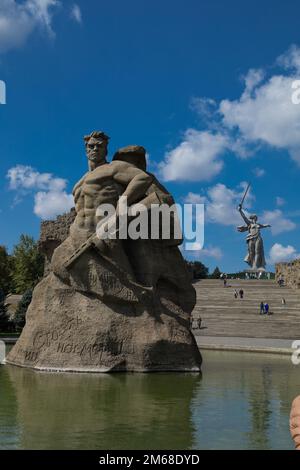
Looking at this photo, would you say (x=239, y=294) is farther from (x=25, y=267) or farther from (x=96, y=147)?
(x=96, y=147)

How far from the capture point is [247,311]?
32125 mm

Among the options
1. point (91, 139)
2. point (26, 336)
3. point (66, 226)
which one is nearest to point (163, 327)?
point (26, 336)

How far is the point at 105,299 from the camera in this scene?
11531mm

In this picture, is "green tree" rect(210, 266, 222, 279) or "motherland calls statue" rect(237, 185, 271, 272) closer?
"motherland calls statue" rect(237, 185, 271, 272)

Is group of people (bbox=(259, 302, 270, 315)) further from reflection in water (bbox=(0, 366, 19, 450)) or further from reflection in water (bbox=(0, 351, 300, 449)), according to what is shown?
reflection in water (bbox=(0, 366, 19, 450))

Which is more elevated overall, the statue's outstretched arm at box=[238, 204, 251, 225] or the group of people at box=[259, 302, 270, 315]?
the statue's outstretched arm at box=[238, 204, 251, 225]

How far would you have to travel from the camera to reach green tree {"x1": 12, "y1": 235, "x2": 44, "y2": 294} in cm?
4750

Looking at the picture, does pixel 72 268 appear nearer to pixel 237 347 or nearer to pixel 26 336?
pixel 26 336

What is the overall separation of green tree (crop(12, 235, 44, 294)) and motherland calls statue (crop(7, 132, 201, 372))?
35424mm

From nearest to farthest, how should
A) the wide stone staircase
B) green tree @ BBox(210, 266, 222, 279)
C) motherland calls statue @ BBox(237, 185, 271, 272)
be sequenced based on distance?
the wide stone staircase < motherland calls statue @ BBox(237, 185, 271, 272) < green tree @ BBox(210, 266, 222, 279)

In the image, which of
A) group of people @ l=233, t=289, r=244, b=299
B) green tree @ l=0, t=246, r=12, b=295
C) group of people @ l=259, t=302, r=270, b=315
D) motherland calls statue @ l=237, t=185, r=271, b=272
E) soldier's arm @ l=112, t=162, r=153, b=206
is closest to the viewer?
soldier's arm @ l=112, t=162, r=153, b=206

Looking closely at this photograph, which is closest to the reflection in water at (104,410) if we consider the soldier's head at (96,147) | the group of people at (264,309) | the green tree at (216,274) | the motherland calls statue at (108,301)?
the motherland calls statue at (108,301)

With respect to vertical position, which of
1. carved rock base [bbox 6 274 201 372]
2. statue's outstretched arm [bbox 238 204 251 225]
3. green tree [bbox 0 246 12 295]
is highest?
statue's outstretched arm [bbox 238 204 251 225]

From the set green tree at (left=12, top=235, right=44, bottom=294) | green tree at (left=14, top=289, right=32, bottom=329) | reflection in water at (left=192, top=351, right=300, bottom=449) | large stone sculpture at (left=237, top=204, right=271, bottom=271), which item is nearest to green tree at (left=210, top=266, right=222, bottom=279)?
large stone sculpture at (left=237, top=204, right=271, bottom=271)
